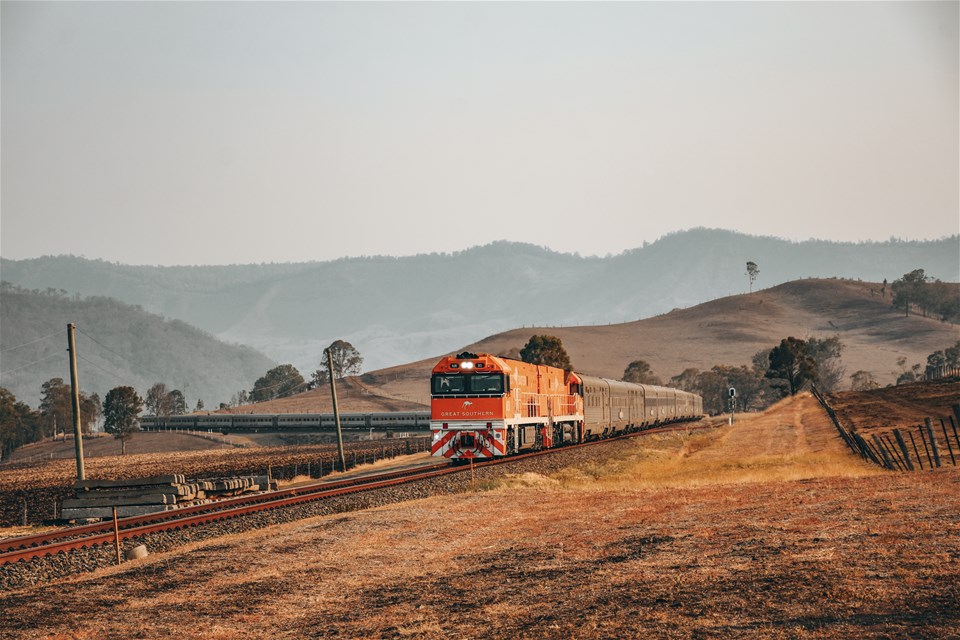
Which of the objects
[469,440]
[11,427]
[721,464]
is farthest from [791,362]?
[11,427]

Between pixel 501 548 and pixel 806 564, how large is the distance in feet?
22.9

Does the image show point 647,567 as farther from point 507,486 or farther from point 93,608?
point 507,486

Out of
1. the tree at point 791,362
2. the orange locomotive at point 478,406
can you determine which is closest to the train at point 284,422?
the tree at point 791,362

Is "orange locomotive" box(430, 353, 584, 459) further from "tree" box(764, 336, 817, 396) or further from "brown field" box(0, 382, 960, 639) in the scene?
"tree" box(764, 336, 817, 396)

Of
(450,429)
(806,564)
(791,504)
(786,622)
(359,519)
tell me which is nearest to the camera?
(786,622)

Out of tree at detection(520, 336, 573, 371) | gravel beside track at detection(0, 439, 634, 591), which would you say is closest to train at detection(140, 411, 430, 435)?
tree at detection(520, 336, 573, 371)

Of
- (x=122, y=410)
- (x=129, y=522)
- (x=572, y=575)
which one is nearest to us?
(x=572, y=575)

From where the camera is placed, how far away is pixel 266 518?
96.5 ft

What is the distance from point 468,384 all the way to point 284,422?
139 meters

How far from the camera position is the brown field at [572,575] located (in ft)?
45.8

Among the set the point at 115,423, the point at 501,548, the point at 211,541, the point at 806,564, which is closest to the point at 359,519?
the point at 211,541

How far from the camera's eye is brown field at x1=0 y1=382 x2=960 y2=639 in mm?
13969

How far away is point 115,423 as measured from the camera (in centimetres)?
16100

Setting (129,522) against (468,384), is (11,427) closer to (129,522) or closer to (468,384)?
(468,384)
